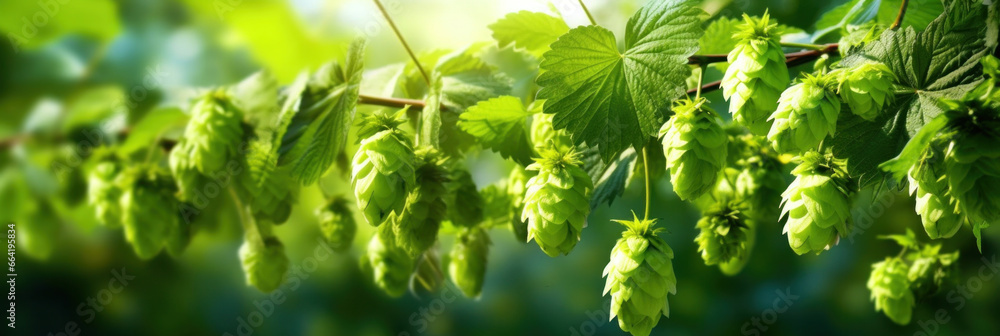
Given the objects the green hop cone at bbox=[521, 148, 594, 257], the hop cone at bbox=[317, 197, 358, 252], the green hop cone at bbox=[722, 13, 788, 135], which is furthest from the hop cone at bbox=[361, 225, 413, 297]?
the green hop cone at bbox=[722, 13, 788, 135]

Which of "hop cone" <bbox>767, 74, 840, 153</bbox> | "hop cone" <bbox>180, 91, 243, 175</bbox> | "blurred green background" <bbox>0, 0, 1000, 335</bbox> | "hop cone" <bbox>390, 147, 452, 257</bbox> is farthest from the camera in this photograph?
"blurred green background" <bbox>0, 0, 1000, 335</bbox>

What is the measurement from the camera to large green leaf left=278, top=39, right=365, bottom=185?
0.59m

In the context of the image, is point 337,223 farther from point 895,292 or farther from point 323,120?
point 895,292

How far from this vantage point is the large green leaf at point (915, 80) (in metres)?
0.42

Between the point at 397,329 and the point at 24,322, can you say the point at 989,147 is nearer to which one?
the point at 397,329

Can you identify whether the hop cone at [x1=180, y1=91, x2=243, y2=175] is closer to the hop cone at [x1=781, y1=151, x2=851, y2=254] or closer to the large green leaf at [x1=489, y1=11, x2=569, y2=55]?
the large green leaf at [x1=489, y1=11, x2=569, y2=55]

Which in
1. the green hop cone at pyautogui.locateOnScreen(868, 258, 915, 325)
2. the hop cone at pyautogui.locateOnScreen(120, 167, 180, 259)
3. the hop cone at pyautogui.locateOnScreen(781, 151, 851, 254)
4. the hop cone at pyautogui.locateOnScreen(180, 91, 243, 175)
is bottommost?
the green hop cone at pyautogui.locateOnScreen(868, 258, 915, 325)

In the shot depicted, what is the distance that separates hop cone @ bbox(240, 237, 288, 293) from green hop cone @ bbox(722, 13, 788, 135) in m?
0.52

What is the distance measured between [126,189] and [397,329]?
3.98ft

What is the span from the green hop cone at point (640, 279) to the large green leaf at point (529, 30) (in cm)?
24

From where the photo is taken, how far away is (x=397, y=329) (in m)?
1.92

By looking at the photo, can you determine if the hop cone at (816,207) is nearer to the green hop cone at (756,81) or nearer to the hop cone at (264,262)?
the green hop cone at (756,81)

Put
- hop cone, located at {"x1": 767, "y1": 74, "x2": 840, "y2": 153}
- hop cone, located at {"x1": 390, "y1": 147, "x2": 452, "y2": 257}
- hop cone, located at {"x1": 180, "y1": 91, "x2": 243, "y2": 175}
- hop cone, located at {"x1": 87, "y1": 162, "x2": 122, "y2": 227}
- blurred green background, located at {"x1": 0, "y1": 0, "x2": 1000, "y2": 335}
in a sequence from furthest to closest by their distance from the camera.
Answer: blurred green background, located at {"x1": 0, "y1": 0, "x2": 1000, "y2": 335}, hop cone, located at {"x1": 87, "y1": 162, "x2": 122, "y2": 227}, hop cone, located at {"x1": 180, "y1": 91, "x2": 243, "y2": 175}, hop cone, located at {"x1": 390, "y1": 147, "x2": 452, "y2": 257}, hop cone, located at {"x1": 767, "y1": 74, "x2": 840, "y2": 153}

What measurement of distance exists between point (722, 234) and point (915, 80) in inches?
7.8
